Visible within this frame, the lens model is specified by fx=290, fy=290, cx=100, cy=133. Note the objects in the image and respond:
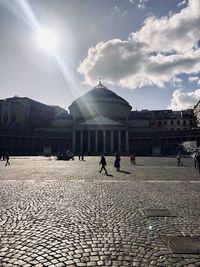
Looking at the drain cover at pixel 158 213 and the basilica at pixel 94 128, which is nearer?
the drain cover at pixel 158 213

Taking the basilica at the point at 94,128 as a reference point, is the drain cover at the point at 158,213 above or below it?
below

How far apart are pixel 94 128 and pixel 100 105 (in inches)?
741

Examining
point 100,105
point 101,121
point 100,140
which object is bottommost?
point 100,140

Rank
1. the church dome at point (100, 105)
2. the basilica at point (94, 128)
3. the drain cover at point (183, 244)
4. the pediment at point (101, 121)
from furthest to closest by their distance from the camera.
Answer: the church dome at point (100, 105), the pediment at point (101, 121), the basilica at point (94, 128), the drain cover at point (183, 244)

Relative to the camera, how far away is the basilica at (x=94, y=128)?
9729 cm

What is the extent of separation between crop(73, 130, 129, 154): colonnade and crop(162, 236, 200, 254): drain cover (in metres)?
91.7

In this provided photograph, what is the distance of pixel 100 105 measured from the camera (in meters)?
118

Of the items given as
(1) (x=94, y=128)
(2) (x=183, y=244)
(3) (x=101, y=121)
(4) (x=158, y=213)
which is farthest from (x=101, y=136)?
(2) (x=183, y=244)

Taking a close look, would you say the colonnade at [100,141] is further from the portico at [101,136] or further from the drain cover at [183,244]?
the drain cover at [183,244]

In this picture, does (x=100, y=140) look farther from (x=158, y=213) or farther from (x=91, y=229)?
(x=91, y=229)

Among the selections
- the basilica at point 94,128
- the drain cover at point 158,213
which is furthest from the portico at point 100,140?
the drain cover at point 158,213

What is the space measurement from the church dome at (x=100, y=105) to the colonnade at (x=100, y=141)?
1545 cm

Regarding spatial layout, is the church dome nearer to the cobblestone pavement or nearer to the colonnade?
the colonnade

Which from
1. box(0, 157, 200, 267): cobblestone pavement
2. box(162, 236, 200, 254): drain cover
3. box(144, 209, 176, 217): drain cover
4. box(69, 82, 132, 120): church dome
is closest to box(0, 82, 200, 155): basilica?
box(69, 82, 132, 120): church dome
